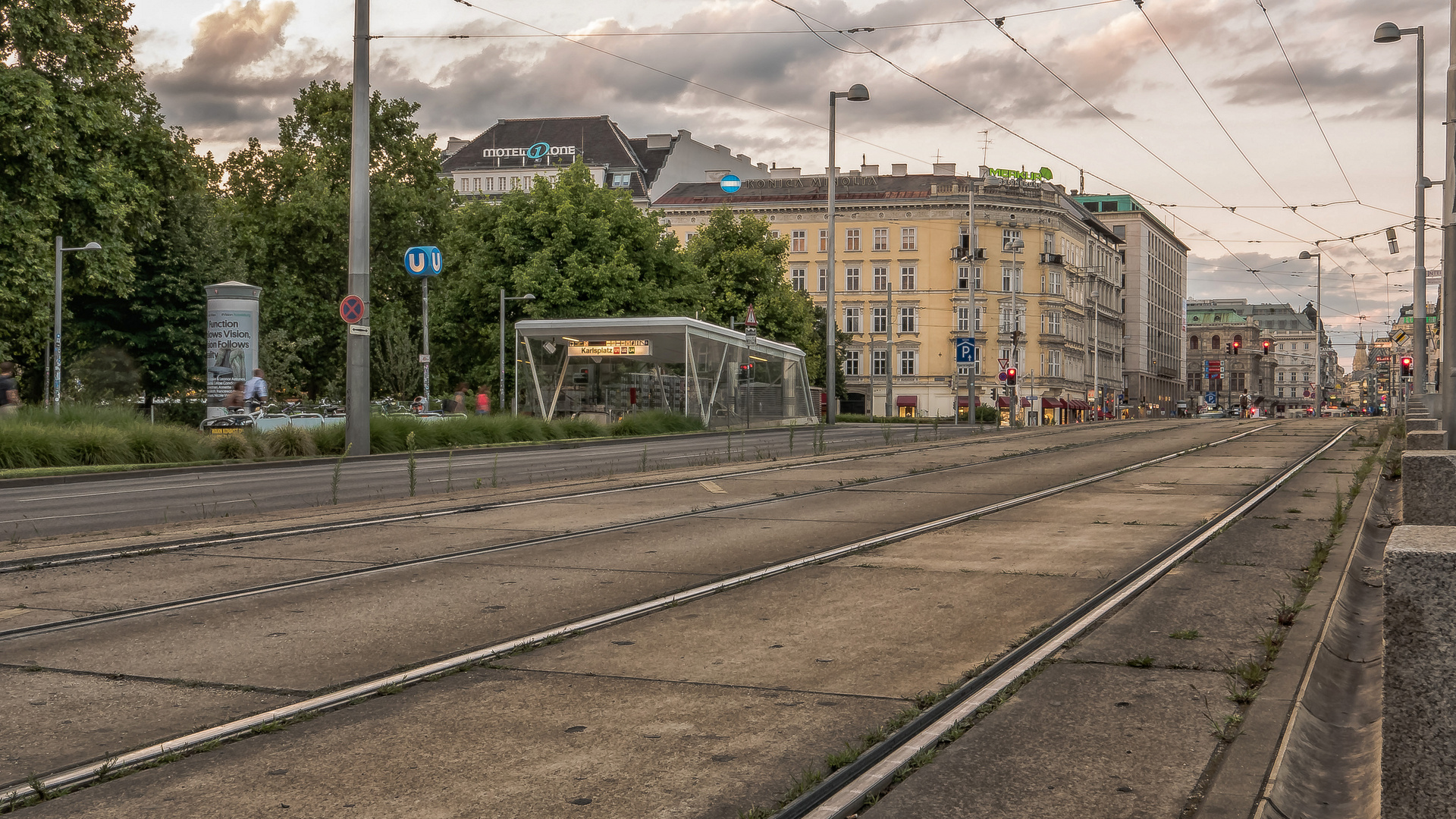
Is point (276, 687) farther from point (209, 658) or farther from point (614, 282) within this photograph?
point (614, 282)

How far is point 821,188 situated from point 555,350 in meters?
52.7

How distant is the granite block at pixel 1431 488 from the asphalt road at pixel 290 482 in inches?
437

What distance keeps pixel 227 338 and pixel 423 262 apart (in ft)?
19.8

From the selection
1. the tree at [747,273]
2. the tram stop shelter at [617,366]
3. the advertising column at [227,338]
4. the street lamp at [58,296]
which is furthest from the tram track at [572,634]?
the tree at [747,273]

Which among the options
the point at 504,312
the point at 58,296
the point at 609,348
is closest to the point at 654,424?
the point at 609,348

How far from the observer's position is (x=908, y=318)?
292 ft

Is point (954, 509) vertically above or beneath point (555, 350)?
beneath

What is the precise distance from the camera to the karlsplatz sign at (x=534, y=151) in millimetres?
96375

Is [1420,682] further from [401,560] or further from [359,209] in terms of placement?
[359,209]

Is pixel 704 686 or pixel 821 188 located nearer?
pixel 704 686

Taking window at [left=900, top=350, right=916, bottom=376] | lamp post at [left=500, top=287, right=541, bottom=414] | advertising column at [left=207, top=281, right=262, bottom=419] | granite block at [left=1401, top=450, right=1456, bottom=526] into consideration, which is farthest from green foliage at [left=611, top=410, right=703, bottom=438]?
window at [left=900, top=350, right=916, bottom=376]

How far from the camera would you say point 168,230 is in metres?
44.3

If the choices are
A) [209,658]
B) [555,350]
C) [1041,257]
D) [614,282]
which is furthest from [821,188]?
[209,658]

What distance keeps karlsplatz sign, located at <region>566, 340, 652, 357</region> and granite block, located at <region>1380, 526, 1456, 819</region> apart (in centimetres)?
3776
